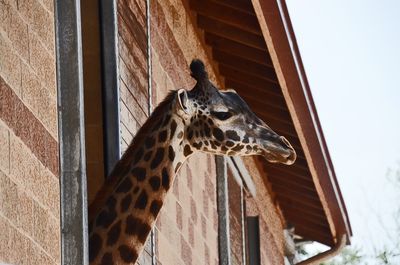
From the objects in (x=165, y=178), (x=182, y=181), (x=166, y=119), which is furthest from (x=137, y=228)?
(x=182, y=181)

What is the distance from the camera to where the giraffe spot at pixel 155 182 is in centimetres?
1035

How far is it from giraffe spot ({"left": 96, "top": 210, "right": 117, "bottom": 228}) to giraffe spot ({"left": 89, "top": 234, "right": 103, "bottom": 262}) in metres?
0.08

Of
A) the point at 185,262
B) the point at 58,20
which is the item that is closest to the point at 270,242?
the point at 185,262

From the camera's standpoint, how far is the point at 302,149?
687 inches

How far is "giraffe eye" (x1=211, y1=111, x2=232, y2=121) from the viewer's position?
35.9 feet

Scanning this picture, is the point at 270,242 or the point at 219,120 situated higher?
the point at 270,242

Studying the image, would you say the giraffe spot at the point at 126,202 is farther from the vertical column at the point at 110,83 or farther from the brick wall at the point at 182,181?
the brick wall at the point at 182,181

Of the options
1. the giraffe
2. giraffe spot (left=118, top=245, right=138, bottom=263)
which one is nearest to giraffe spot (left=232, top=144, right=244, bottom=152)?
the giraffe

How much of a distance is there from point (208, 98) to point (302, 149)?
652 centimetres

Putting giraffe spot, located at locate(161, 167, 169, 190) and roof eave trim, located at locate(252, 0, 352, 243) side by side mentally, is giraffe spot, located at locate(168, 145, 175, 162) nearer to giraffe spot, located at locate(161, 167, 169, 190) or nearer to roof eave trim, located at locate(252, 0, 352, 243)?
giraffe spot, located at locate(161, 167, 169, 190)

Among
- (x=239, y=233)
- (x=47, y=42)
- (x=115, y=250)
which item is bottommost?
(x=115, y=250)

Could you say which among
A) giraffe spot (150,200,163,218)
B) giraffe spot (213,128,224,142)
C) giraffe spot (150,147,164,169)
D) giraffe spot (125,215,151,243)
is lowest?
giraffe spot (125,215,151,243)

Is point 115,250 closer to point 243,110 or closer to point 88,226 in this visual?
point 88,226

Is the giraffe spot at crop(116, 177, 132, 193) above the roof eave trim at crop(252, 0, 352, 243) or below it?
below
